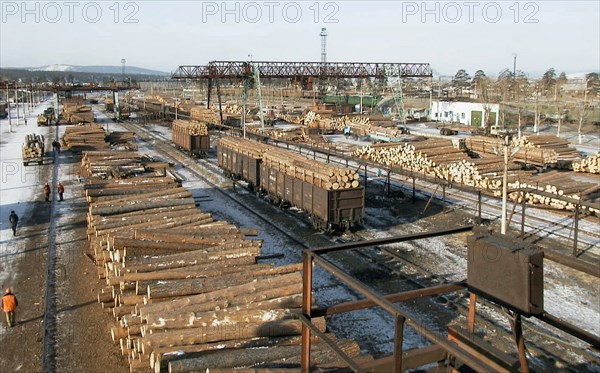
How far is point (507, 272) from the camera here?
17.1 ft

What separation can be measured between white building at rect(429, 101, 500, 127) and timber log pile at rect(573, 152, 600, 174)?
23546 mm

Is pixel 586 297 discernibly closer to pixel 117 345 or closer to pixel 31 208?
pixel 117 345

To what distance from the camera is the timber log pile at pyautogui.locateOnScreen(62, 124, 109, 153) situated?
139ft

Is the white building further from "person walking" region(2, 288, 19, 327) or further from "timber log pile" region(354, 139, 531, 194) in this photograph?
"person walking" region(2, 288, 19, 327)

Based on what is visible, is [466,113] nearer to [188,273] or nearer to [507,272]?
[188,273]

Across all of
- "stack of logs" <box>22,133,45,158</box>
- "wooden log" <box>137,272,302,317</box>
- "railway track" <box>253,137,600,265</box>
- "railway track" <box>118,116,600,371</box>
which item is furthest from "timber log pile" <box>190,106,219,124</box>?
"wooden log" <box>137,272,302,317</box>

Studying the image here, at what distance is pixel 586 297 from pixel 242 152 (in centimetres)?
1879

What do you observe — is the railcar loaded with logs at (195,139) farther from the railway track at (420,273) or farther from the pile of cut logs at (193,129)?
the railway track at (420,273)

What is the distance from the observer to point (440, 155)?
32.3m

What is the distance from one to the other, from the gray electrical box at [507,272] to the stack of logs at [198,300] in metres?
3.43

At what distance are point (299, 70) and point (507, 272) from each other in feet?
233

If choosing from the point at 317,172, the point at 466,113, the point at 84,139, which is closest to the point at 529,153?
the point at 317,172

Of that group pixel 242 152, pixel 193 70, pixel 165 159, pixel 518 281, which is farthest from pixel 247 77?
pixel 518 281

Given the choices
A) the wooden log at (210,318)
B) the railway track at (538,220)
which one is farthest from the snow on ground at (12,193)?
the railway track at (538,220)
